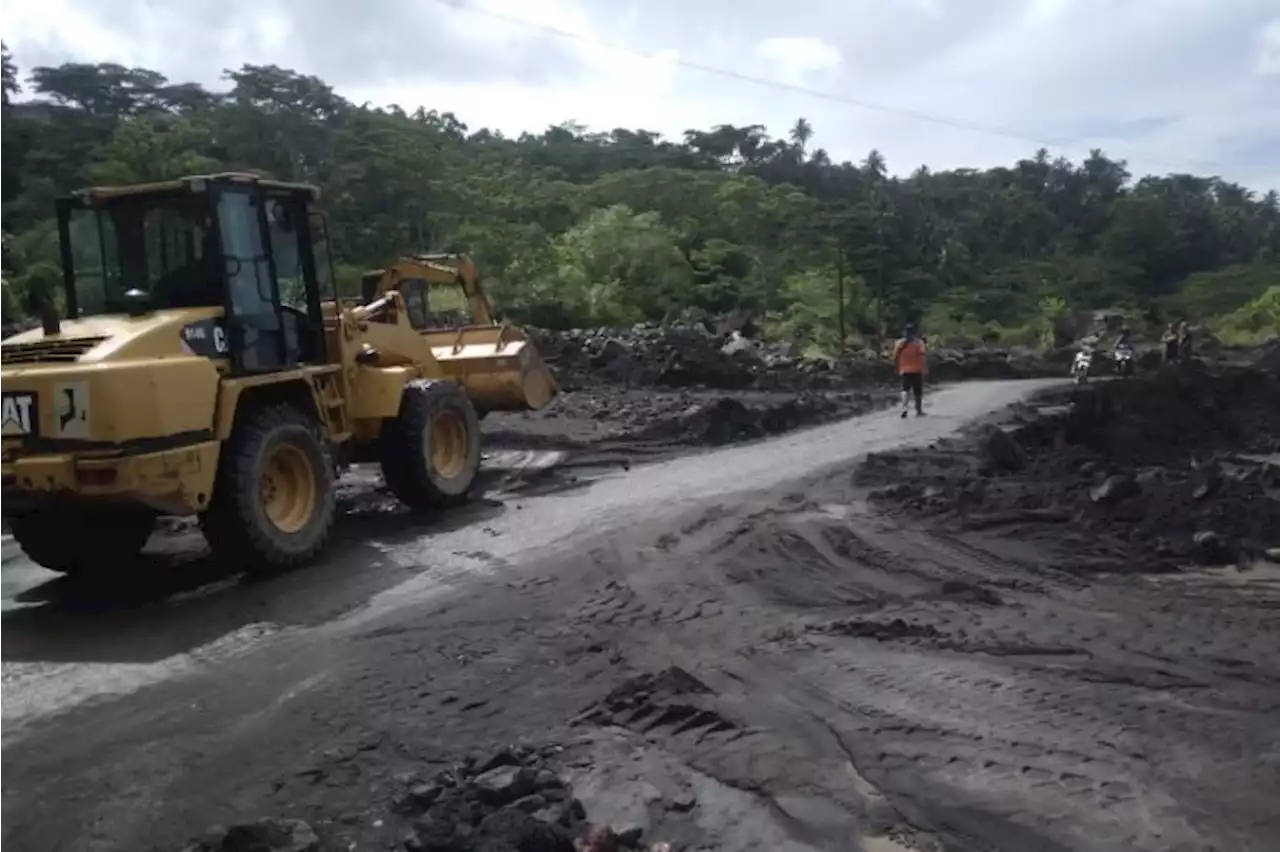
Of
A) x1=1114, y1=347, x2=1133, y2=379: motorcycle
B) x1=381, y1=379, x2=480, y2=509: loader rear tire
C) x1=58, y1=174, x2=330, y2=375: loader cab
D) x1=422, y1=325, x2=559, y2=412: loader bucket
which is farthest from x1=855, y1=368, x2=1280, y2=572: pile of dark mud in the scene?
x1=1114, y1=347, x2=1133, y2=379: motorcycle

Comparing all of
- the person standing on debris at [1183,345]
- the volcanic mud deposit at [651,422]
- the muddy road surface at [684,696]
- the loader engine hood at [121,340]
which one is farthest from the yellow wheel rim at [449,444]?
the person standing on debris at [1183,345]

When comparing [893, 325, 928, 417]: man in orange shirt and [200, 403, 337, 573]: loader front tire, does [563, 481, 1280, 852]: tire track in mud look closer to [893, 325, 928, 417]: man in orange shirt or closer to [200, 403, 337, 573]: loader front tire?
[200, 403, 337, 573]: loader front tire

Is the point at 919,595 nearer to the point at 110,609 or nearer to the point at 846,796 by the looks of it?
the point at 846,796

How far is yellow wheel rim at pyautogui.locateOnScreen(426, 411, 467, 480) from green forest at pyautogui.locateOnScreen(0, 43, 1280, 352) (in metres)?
14.6

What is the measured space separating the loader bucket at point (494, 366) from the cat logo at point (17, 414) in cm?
610

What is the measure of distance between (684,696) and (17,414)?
195 inches

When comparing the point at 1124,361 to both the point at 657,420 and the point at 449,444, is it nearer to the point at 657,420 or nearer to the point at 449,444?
the point at 657,420

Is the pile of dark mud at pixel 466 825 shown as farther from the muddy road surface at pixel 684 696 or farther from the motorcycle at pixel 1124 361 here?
the motorcycle at pixel 1124 361

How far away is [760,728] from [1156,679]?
2.26 m

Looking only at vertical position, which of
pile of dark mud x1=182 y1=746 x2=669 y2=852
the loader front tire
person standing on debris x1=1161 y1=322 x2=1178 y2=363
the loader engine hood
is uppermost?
the loader engine hood

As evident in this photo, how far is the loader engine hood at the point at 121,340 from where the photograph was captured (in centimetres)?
880

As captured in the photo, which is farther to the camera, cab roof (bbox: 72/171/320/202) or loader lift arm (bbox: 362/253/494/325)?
loader lift arm (bbox: 362/253/494/325)

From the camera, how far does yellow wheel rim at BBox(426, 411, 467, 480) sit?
41.8ft

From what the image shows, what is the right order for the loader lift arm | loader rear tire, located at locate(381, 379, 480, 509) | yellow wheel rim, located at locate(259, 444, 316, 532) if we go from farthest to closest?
the loader lift arm → loader rear tire, located at locate(381, 379, 480, 509) → yellow wheel rim, located at locate(259, 444, 316, 532)
